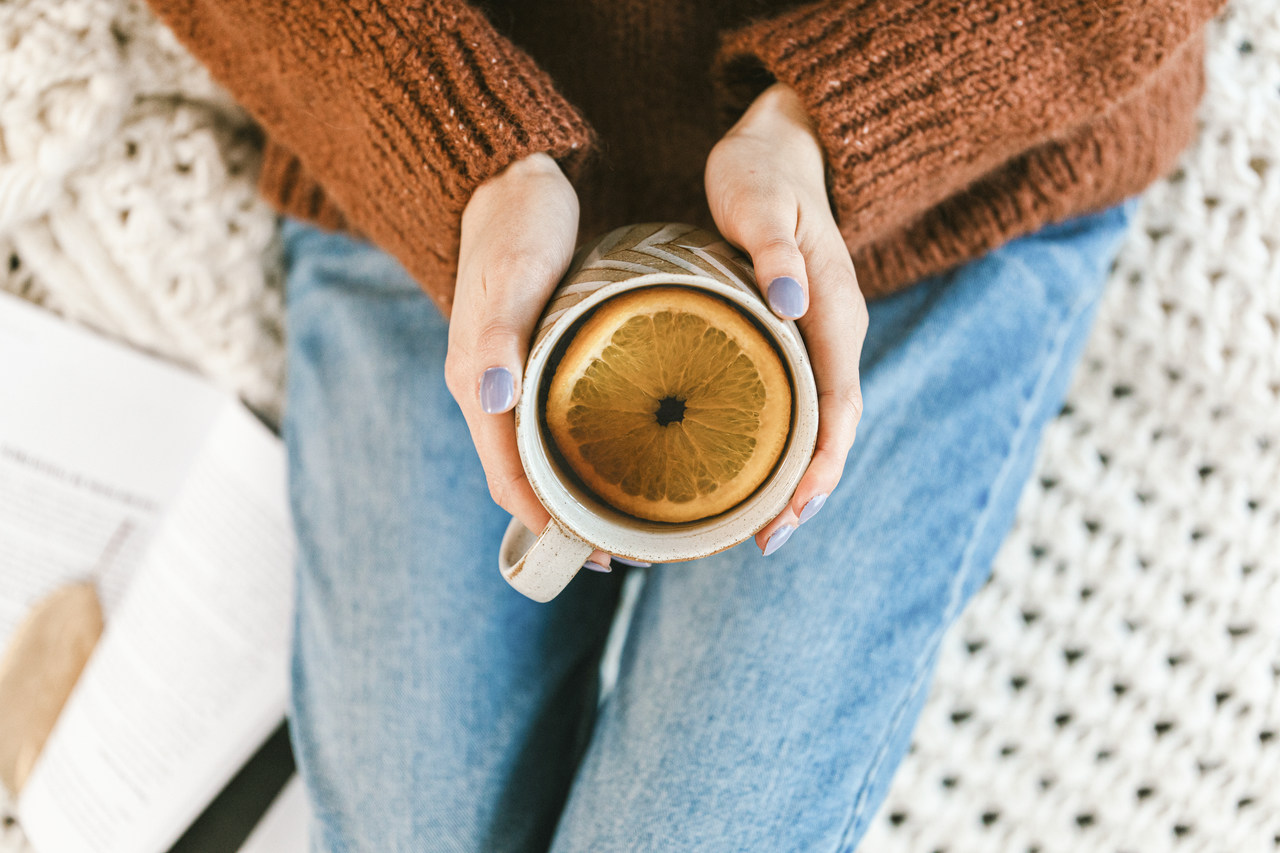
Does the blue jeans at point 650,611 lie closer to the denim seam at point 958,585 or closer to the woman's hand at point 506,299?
the denim seam at point 958,585

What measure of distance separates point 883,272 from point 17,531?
3.33ft

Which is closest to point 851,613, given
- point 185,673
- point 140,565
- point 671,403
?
point 671,403

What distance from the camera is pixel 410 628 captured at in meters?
0.75

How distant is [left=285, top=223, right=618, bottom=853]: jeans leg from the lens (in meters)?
0.74

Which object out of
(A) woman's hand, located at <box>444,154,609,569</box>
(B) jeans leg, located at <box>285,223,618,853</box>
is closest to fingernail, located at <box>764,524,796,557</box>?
(A) woman's hand, located at <box>444,154,609,569</box>

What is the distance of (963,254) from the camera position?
0.70 meters

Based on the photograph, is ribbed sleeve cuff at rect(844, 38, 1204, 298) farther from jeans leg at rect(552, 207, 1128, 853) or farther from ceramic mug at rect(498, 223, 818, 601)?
ceramic mug at rect(498, 223, 818, 601)

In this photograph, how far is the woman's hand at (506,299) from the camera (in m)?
0.43

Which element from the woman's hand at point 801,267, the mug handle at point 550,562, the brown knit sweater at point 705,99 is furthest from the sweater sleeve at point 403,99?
the mug handle at point 550,562

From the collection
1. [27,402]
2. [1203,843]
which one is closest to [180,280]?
[27,402]

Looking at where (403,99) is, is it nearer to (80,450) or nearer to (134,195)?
(134,195)

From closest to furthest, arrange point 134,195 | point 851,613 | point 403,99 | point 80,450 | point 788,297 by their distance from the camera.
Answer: point 788,297 → point 403,99 → point 851,613 → point 134,195 → point 80,450

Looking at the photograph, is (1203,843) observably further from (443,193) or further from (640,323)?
(443,193)

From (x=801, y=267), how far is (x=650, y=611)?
45 cm
